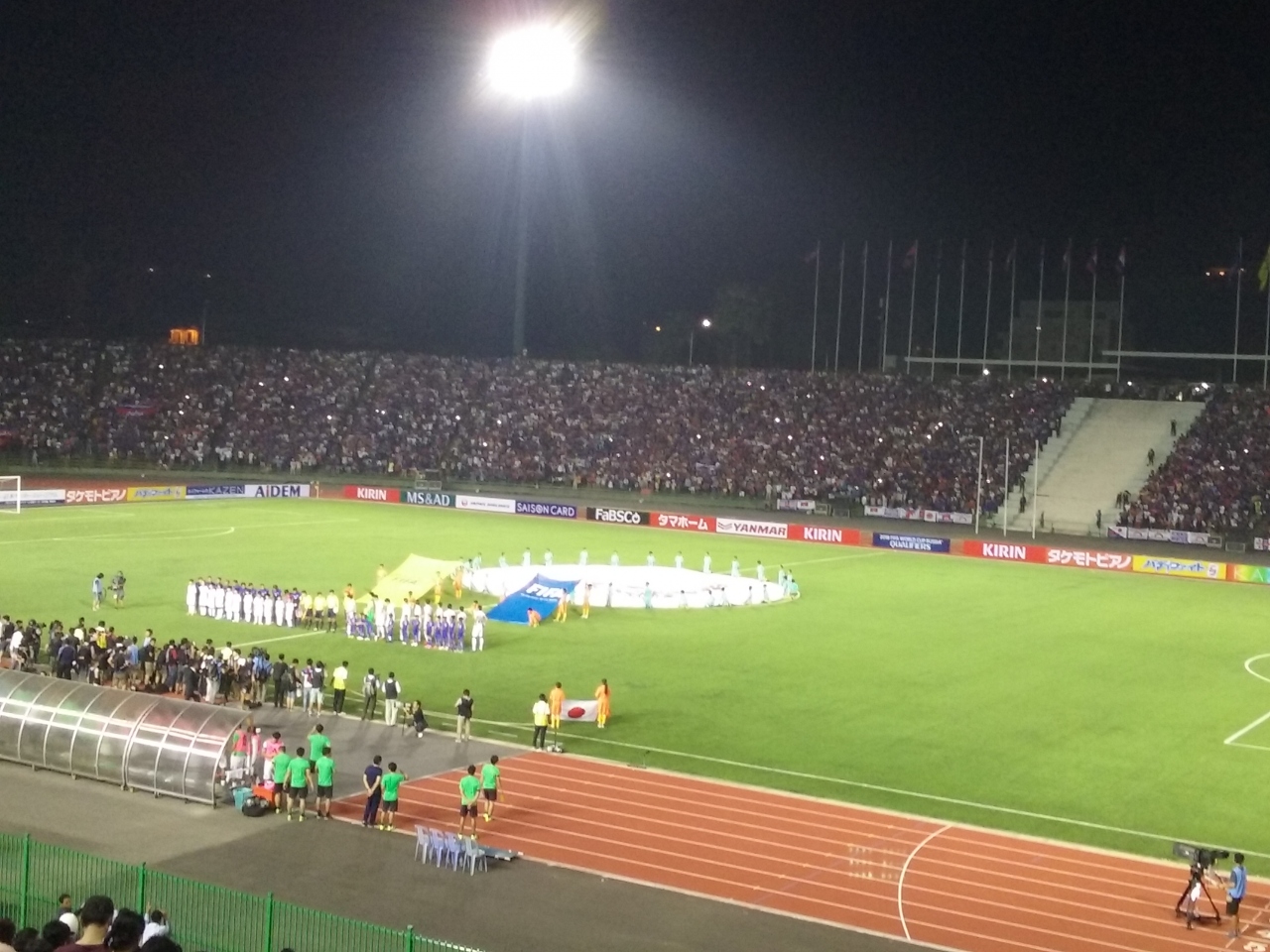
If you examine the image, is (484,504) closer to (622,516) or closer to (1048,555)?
(622,516)

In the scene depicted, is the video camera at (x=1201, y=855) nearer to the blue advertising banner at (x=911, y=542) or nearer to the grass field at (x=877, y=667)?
the grass field at (x=877, y=667)

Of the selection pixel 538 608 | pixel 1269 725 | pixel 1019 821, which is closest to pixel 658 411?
pixel 538 608

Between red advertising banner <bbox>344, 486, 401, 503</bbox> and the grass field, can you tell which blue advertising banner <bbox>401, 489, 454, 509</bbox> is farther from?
the grass field

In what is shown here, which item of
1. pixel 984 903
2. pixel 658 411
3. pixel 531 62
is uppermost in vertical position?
pixel 531 62

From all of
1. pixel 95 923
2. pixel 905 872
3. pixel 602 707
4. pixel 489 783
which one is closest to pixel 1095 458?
pixel 602 707

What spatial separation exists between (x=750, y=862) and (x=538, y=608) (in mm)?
19524

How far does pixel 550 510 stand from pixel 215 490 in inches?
672

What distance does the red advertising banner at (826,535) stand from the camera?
58406 mm

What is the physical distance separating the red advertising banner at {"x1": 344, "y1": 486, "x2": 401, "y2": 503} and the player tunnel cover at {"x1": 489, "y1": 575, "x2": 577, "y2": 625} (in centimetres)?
3355

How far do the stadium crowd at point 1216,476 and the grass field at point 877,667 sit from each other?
8.81m

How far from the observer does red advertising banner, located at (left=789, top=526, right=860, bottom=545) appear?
58.4m

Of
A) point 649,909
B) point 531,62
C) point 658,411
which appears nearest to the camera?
point 649,909

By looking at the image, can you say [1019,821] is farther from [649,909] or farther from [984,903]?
[649,909]

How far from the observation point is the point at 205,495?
6900cm
